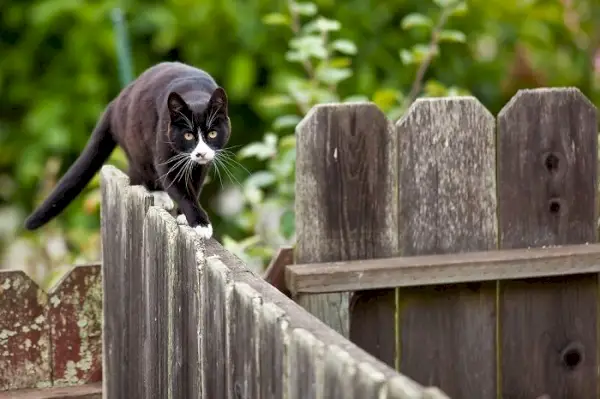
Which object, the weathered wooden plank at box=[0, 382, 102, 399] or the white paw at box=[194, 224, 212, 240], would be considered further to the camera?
the weathered wooden plank at box=[0, 382, 102, 399]

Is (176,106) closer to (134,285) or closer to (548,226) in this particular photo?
(134,285)

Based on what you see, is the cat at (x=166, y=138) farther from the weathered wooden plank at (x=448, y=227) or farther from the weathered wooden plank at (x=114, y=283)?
the weathered wooden plank at (x=448, y=227)

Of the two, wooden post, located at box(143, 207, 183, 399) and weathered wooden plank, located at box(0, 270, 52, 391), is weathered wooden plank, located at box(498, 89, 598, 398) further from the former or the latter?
weathered wooden plank, located at box(0, 270, 52, 391)

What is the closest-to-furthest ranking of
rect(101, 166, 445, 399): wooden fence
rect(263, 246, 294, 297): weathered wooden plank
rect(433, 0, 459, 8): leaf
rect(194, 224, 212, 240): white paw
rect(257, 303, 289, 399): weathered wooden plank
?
rect(101, 166, 445, 399): wooden fence → rect(257, 303, 289, 399): weathered wooden plank → rect(194, 224, 212, 240): white paw → rect(263, 246, 294, 297): weathered wooden plank → rect(433, 0, 459, 8): leaf

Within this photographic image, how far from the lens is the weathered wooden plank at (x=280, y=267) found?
10.1 feet

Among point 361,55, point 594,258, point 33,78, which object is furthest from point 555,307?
point 33,78

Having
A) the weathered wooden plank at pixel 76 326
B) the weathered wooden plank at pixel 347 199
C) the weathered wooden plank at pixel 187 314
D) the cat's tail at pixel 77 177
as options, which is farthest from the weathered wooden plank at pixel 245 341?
the cat's tail at pixel 77 177

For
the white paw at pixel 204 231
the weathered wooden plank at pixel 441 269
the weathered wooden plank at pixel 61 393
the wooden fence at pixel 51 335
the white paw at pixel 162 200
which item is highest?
the white paw at pixel 162 200

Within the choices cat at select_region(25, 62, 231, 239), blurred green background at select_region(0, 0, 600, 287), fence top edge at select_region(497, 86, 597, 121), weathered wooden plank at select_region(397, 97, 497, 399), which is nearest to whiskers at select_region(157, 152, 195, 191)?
cat at select_region(25, 62, 231, 239)

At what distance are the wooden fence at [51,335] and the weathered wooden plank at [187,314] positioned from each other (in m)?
0.98

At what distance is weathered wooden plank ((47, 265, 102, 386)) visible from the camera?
353 cm

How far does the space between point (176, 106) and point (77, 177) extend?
782mm

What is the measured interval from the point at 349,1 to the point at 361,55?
0.27 meters

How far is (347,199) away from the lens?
9.91ft
